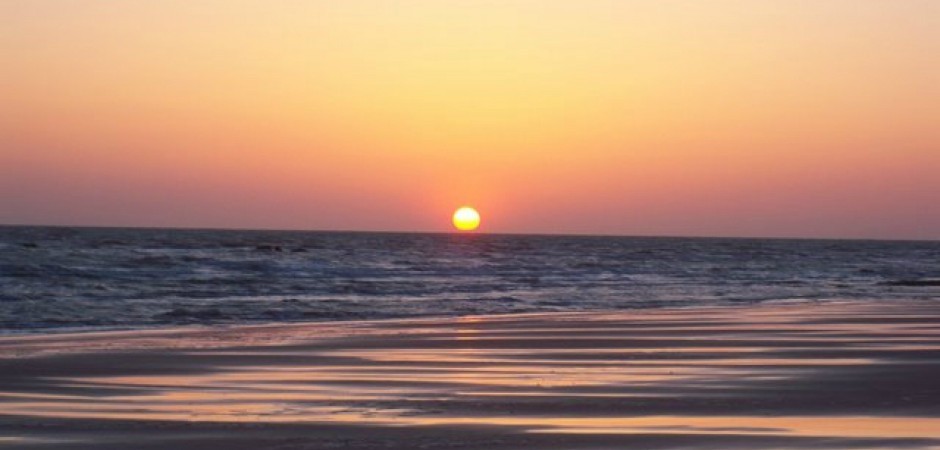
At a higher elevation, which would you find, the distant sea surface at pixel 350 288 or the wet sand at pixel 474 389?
the distant sea surface at pixel 350 288

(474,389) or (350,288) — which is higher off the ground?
(350,288)

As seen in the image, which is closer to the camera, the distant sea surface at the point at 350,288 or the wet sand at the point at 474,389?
the wet sand at the point at 474,389

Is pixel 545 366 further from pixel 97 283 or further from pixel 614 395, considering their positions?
pixel 97 283

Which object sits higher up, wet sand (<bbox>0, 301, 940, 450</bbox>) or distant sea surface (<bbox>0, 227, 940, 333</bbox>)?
distant sea surface (<bbox>0, 227, 940, 333</bbox>)

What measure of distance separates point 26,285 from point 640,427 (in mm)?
34362

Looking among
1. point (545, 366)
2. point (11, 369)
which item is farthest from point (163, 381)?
point (545, 366)

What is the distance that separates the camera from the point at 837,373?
53.2 ft

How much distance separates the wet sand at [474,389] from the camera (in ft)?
36.0

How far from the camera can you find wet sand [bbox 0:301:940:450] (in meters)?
11.0

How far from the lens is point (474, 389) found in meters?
14.4

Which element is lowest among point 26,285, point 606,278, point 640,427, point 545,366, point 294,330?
point 640,427

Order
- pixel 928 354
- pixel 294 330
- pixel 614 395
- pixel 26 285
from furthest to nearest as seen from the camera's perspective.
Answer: pixel 26 285 < pixel 294 330 < pixel 928 354 < pixel 614 395

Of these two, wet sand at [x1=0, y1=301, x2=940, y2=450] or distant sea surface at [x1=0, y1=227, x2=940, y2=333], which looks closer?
wet sand at [x1=0, y1=301, x2=940, y2=450]

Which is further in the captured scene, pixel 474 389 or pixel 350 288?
pixel 350 288
